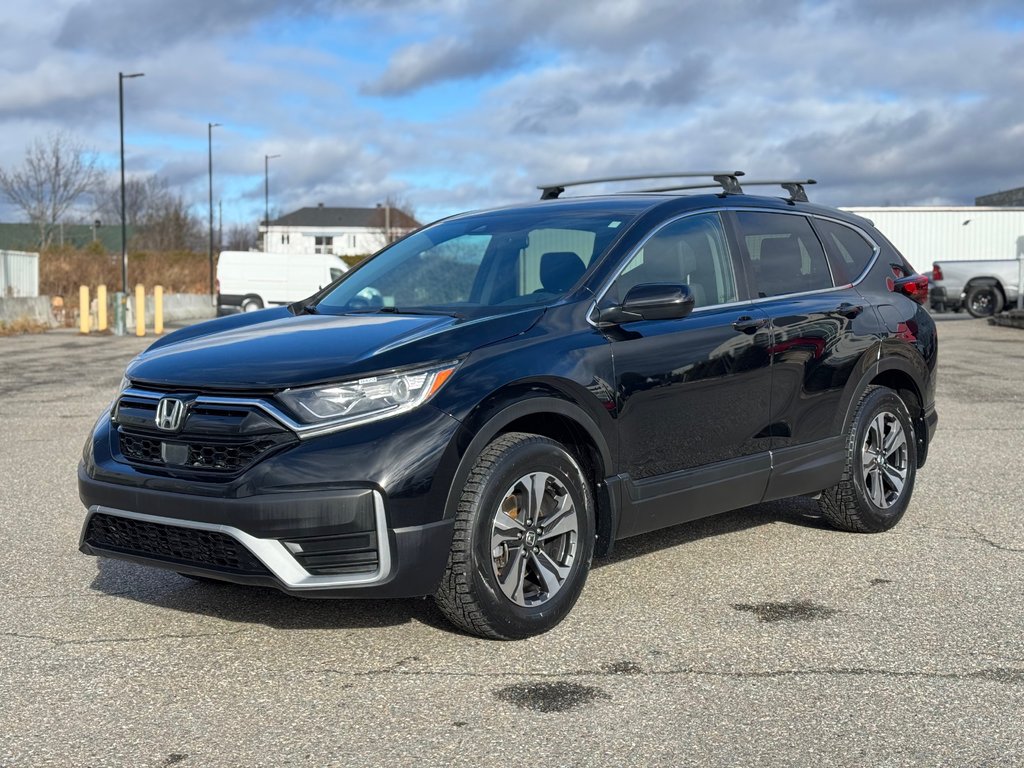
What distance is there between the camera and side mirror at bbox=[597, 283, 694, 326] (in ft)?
16.9

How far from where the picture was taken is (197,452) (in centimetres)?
455

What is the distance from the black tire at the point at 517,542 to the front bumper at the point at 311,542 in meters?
0.11

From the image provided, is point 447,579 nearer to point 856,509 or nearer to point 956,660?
point 956,660

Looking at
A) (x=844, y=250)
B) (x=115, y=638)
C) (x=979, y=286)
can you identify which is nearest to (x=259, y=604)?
(x=115, y=638)

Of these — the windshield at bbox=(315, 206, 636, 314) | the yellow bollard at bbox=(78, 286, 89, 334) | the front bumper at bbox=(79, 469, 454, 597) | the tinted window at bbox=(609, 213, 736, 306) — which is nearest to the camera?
the front bumper at bbox=(79, 469, 454, 597)

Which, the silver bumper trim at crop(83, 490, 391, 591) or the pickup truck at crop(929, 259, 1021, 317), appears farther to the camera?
the pickup truck at crop(929, 259, 1021, 317)

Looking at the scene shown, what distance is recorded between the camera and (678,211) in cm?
581

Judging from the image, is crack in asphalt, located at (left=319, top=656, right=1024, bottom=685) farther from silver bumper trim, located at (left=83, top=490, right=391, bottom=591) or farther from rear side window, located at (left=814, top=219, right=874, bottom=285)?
rear side window, located at (left=814, top=219, right=874, bottom=285)

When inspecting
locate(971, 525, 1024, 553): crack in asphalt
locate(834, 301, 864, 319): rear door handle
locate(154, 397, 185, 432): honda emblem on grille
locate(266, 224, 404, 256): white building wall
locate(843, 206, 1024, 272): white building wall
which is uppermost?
locate(266, 224, 404, 256): white building wall

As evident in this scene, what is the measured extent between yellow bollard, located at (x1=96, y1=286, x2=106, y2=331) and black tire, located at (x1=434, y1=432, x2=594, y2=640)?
26321mm

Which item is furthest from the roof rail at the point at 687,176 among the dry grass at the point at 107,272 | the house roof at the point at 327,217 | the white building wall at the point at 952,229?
the house roof at the point at 327,217

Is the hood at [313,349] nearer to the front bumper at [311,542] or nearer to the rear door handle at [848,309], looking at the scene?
the front bumper at [311,542]

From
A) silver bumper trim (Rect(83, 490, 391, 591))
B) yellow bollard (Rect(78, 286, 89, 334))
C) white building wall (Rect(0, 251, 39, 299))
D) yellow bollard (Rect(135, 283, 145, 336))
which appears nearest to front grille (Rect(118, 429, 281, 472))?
silver bumper trim (Rect(83, 490, 391, 591))

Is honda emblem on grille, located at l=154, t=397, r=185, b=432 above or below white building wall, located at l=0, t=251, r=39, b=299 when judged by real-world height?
below
